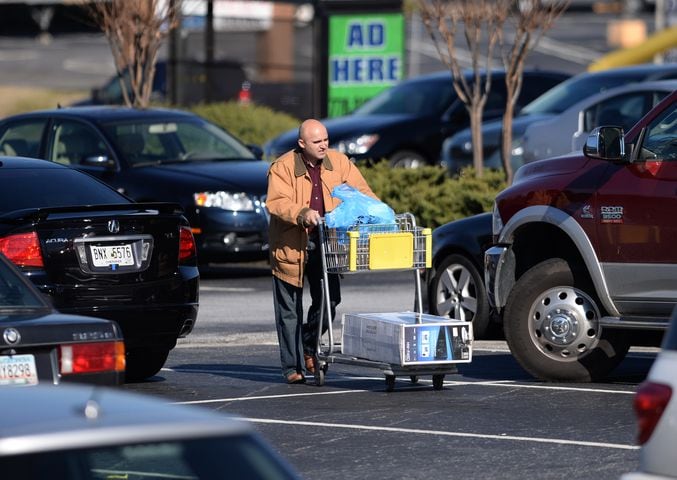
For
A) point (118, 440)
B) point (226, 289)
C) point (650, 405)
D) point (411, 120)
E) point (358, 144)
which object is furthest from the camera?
point (411, 120)

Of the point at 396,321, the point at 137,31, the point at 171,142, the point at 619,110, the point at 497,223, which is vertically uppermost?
the point at 137,31

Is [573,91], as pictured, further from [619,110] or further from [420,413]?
[420,413]

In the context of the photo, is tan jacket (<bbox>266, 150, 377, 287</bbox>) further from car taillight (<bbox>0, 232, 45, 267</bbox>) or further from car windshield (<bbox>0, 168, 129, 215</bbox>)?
car taillight (<bbox>0, 232, 45, 267</bbox>)

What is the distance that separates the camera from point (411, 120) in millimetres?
22781

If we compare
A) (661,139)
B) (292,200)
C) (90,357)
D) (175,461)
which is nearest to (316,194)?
(292,200)

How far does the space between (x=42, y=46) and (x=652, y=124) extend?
5662 cm

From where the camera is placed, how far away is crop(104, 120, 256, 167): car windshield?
17.2 m

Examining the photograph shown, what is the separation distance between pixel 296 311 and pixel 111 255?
120 centimetres

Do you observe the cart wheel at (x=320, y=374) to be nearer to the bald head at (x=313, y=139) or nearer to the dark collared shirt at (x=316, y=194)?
the dark collared shirt at (x=316, y=194)

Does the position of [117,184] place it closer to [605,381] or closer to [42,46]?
[605,381]

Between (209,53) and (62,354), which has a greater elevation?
(209,53)

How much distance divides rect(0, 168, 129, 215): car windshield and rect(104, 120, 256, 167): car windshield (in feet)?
18.8

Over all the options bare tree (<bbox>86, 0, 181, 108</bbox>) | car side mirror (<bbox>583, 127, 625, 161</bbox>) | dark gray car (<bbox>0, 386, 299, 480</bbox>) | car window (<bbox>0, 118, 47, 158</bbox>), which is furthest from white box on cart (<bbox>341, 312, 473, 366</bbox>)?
bare tree (<bbox>86, 0, 181, 108</bbox>)

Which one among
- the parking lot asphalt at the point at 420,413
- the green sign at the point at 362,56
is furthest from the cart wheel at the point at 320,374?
the green sign at the point at 362,56
